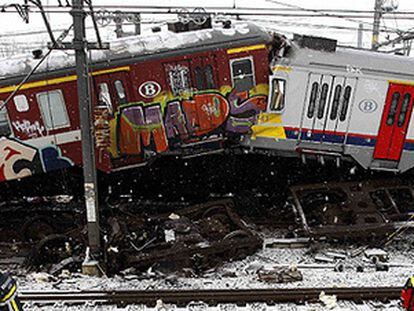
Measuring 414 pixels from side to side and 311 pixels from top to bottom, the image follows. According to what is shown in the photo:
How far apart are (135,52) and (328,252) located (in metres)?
5.86

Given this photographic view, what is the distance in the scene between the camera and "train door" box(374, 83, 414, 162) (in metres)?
10.4

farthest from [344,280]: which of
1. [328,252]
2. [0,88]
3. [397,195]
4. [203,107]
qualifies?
[0,88]

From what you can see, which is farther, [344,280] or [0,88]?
[0,88]

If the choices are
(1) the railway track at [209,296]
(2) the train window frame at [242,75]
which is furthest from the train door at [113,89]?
(1) the railway track at [209,296]

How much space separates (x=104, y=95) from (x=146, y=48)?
1.40m

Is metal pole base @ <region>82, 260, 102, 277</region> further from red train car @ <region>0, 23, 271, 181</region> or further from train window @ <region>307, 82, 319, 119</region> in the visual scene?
train window @ <region>307, 82, 319, 119</region>

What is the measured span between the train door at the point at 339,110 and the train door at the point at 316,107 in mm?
99

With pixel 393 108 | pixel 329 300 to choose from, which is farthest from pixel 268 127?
pixel 329 300

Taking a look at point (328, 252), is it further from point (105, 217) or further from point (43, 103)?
point (43, 103)

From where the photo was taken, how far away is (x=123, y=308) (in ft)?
24.0

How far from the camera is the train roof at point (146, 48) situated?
9.65m

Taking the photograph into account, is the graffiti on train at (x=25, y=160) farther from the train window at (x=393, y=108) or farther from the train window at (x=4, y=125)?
the train window at (x=393, y=108)

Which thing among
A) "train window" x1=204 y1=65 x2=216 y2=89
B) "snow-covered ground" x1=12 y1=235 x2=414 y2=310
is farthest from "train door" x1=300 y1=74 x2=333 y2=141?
"snow-covered ground" x1=12 y1=235 x2=414 y2=310

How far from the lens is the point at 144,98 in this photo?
10.0 m
